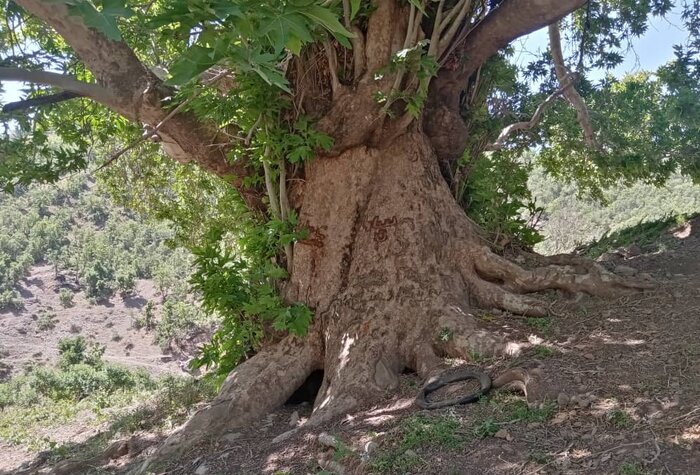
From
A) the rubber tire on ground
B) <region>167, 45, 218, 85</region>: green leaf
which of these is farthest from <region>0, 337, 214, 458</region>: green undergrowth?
<region>167, 45, 218, 85</region>: green leaf

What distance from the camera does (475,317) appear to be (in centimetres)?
458

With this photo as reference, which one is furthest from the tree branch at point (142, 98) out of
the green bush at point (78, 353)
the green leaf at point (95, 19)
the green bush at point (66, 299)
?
the green bush at point (66, 299)

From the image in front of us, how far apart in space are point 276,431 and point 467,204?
307cm

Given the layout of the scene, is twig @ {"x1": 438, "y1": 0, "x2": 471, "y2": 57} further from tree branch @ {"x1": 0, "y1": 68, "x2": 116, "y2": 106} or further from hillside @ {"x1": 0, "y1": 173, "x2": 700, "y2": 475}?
tree branch @ {"x1": 0, "y1": 68, "x2": 116, "y2": 106}

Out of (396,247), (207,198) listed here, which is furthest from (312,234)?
(207,198)

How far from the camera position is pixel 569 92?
24.2 ft

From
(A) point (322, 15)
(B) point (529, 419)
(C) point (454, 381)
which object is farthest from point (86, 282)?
(A) point (322, 15)

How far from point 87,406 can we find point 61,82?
640 cm

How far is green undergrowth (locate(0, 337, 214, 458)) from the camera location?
5.66 meters

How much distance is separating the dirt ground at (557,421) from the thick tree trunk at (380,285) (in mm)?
178

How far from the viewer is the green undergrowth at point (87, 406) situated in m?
5.66

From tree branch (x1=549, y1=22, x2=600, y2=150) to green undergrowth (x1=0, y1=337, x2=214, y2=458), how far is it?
5405mm

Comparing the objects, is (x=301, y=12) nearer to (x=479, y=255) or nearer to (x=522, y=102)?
(x=479, y=255)

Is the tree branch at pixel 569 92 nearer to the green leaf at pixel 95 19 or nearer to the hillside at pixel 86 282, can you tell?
the green leaf at pixel 95 19
